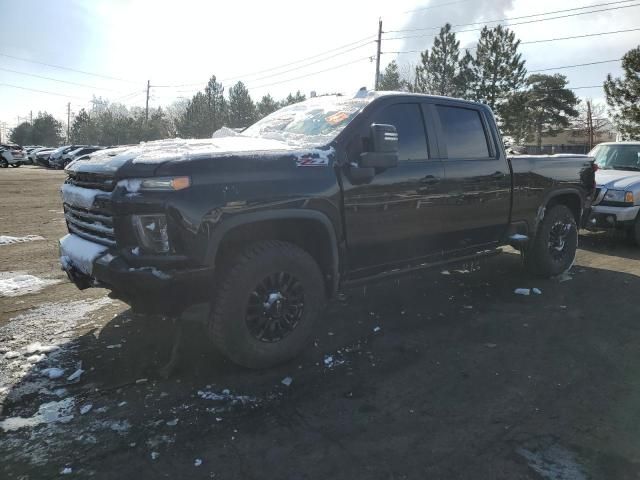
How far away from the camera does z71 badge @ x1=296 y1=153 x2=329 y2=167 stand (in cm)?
348

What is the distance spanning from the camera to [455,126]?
4.82 m

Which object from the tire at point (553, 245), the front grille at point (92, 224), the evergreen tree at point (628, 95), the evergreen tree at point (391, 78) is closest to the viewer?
the front grille at point (92, 224)

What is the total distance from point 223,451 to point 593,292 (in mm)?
4821

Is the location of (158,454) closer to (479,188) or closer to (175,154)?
(175,154)

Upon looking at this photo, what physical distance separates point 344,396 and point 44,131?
8572 cm

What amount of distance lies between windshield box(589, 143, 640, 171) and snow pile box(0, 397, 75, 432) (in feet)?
31.5

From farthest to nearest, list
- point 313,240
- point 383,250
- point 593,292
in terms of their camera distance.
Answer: point 593,292, point 383,250, point 313,240

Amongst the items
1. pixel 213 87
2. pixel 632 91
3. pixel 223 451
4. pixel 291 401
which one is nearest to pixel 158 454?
pixel 223 451

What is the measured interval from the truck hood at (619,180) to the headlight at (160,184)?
7.60 metres

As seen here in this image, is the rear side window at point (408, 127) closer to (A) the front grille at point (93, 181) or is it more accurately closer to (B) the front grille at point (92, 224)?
(A) the front grille at point (93, 181)

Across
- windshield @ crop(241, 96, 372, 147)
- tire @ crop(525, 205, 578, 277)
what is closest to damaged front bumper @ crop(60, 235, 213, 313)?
windshield @ crop(241, 96, 372, 147)

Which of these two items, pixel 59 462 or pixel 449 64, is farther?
pixel 449 64

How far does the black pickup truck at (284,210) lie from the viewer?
118 inches

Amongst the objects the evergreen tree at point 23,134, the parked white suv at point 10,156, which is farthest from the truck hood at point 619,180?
the evergreen tree at point 23,134
